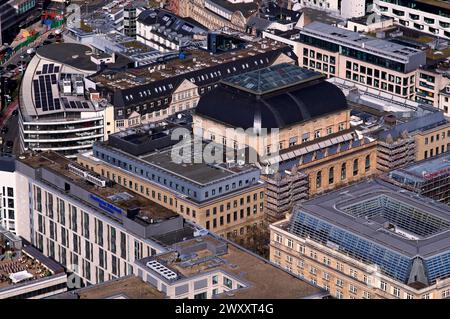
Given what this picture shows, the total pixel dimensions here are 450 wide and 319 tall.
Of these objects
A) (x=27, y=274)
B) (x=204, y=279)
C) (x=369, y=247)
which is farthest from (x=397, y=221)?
(x=27, y=274)

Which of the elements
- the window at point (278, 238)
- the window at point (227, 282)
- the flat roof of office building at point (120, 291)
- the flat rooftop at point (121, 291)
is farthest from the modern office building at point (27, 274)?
the window at point (278, 238)

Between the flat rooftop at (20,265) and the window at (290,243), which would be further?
the window at (290,243)

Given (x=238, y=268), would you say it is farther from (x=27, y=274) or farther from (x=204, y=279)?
(x=27, y=274)

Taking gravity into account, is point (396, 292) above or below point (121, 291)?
below

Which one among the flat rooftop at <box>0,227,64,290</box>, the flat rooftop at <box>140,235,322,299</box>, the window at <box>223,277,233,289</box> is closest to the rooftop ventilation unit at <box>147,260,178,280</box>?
the flat rooftop at <box>140,235,322,299</box>

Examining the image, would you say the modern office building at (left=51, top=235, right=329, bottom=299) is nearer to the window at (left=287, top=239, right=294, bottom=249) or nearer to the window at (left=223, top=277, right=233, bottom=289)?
the window at (left=223, top=277, right=233, bottom=289)

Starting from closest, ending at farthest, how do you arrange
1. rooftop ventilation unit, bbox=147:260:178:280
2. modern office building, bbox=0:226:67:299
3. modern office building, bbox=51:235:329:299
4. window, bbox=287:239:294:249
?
1. modern office building, bbox=51:235:329:299
2. rooftop ventilation unit, bbox=147:260:178:280
3. modern office building, bbox=0:226:67:299
4. window, bbox=287:239:294:249

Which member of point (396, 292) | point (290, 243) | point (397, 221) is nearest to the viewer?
point (396, 292)

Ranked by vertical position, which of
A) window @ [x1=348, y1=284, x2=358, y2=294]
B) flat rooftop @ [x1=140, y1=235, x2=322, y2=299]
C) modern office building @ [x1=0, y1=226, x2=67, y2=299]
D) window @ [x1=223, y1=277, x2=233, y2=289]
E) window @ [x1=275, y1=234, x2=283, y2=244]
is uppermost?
flat rooftop @ [x1=140, y1=235, x2=322, y2=299]

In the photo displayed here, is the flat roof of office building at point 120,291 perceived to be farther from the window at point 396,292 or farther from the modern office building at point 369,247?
the window at point 396,292
